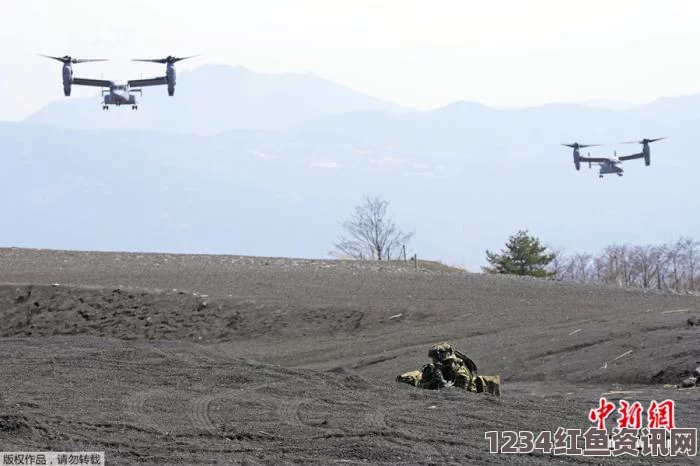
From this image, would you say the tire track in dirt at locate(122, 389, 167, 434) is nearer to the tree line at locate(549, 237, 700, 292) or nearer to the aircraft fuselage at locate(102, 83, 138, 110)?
the aircraft fuselage at locate(102, 83, 138, 110)

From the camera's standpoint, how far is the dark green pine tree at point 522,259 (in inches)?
2862

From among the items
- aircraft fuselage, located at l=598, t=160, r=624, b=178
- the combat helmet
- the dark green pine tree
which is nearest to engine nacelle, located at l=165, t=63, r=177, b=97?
the combat helmet

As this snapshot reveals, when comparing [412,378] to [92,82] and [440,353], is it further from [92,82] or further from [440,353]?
[92,82]

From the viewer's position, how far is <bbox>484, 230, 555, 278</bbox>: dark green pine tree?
72.7 meters

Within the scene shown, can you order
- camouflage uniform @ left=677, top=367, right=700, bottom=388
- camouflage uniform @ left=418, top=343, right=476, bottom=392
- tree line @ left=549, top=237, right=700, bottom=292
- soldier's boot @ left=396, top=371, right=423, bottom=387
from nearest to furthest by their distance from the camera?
camouflage uniform @ left=418, top=343, right=476, bottom=392 → soldier's boot @ left=396, top=371, right=423, bottom=387 → camouflage uniform @ left=677, top=367, right=700, bottom=388 → tree line @ left=549, top=237, right=700, bottom=292

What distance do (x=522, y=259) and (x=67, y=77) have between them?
33.2m

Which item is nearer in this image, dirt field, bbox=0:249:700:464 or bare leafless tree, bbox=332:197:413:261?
dirt field, bbox=0:249:700:464

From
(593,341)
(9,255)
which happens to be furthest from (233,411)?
(9,255)

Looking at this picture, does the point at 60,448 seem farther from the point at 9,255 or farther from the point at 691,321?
the point at 9,255

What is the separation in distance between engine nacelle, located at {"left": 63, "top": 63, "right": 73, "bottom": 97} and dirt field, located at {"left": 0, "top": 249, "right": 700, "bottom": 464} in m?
6.88

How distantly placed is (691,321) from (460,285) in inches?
547

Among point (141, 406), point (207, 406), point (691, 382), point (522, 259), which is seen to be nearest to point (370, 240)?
point (522, 259)

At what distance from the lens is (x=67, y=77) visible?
48.8m

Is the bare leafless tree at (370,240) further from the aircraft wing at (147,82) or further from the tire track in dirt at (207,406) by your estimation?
the tire track in dirt at (207,406)
